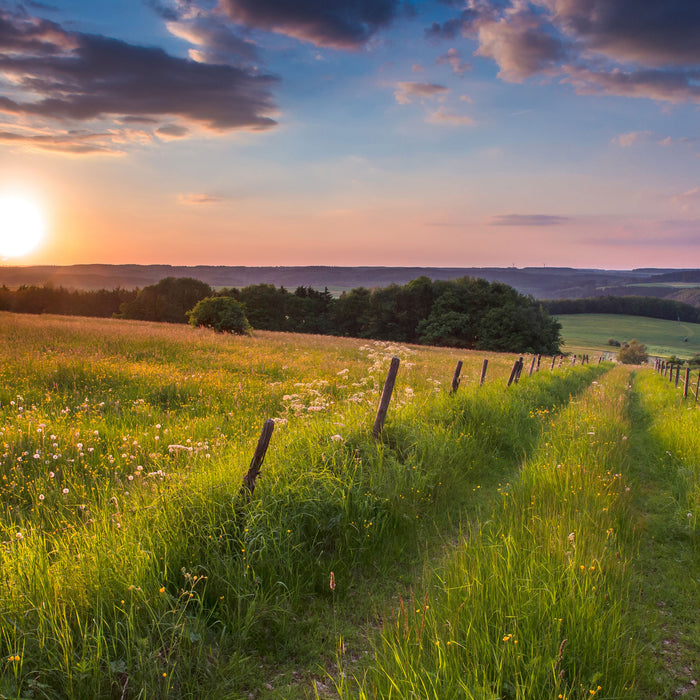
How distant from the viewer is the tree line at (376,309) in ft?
225

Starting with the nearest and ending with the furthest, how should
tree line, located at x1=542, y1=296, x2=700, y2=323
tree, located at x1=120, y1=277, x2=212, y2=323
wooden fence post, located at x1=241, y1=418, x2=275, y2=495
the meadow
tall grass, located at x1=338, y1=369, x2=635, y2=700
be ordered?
tall grass, located at x1=338, y1=369, x2=635, y2=700
the meadow
wooden fence post, located at x1=241, y1=418, x2=275, y2=495
tree, located at x1=120, y1=277, x2=212, y2=323
tree line, located at x1=542, y1=296, x2=700, y2=323

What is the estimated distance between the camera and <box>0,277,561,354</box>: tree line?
68.7 metres

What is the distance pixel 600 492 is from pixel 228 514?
4.88 metres

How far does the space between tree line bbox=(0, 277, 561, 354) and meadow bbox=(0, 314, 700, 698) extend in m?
62.7

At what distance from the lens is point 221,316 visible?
3456 centimetres

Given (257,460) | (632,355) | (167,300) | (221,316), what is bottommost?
(632,355)

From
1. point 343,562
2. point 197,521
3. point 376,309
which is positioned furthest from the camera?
point 376,309

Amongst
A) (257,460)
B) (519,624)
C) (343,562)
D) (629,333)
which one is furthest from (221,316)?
(629,333)

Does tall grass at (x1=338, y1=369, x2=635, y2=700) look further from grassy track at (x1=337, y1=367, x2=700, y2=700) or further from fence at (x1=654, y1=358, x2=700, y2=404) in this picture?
fence at (x1=654, y1=358, x2=700, y2=404)

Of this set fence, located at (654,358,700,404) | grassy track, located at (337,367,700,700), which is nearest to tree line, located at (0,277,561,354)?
fence, located at (654,358,700,404)

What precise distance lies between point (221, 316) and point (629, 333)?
481ft

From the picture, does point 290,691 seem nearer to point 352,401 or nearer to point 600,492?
point 600,492

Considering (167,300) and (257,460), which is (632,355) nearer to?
(167,300)

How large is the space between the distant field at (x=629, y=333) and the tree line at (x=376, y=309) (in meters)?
49.3
